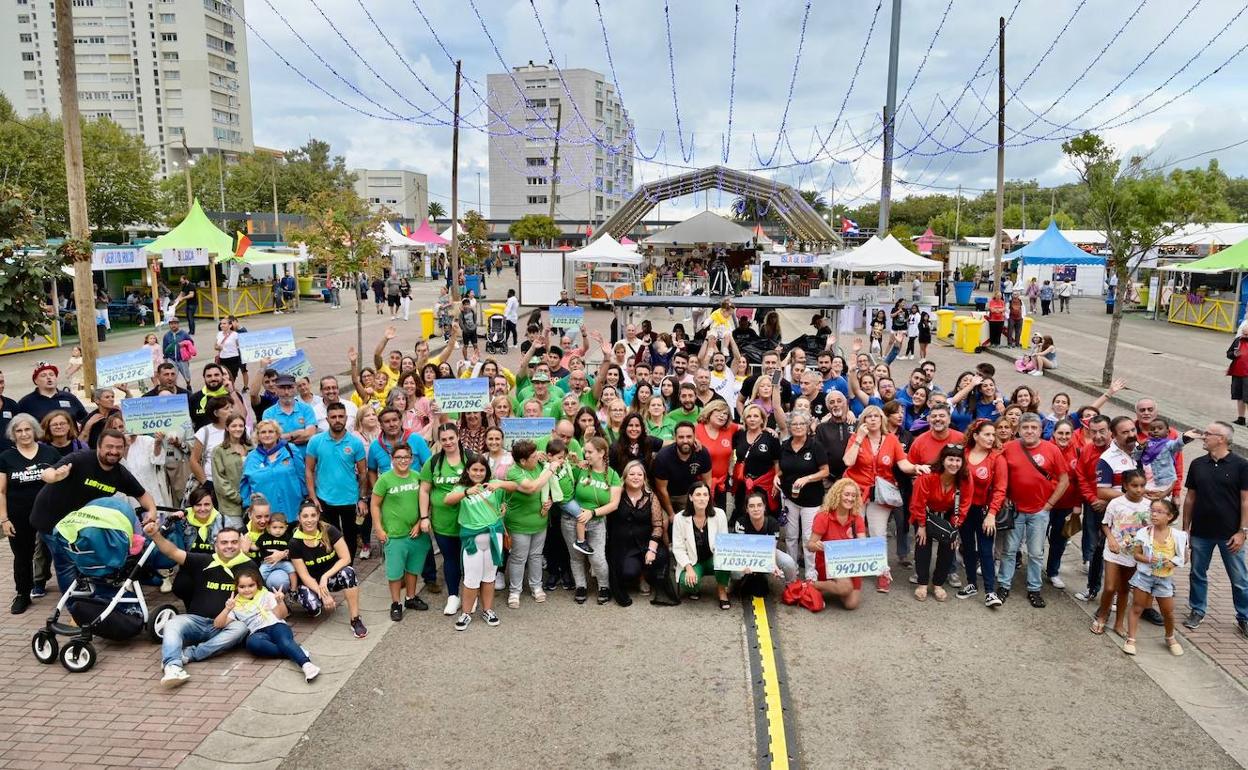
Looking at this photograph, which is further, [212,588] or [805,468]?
[805,468]

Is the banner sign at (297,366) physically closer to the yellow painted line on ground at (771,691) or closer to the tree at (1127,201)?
the yellow painted line on ground at (771,691)

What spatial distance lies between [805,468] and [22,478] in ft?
21.6

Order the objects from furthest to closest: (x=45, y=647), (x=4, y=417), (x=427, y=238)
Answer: (x=427, y=238) → (x=4, y=417) → (x=45, y=647)

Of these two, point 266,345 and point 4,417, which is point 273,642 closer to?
point 4,417

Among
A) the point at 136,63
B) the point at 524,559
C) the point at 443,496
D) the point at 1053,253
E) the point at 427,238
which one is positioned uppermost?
the point at 136,63

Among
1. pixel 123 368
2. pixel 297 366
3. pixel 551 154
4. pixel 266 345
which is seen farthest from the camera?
pixel 551 154

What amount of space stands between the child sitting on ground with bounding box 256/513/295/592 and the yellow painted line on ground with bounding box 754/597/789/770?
3824 millimetres

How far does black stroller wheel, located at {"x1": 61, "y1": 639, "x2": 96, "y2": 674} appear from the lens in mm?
6102

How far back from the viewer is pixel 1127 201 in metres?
17.0

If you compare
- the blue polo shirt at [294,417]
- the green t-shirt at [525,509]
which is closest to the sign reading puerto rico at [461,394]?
the blue polo shirt at [294,417]

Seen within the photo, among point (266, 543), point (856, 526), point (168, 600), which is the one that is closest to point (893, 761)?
point (856, 526)

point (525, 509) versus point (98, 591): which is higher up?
point (525, 509)

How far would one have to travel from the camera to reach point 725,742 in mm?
5301

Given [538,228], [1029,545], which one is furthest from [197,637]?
[538,228]
